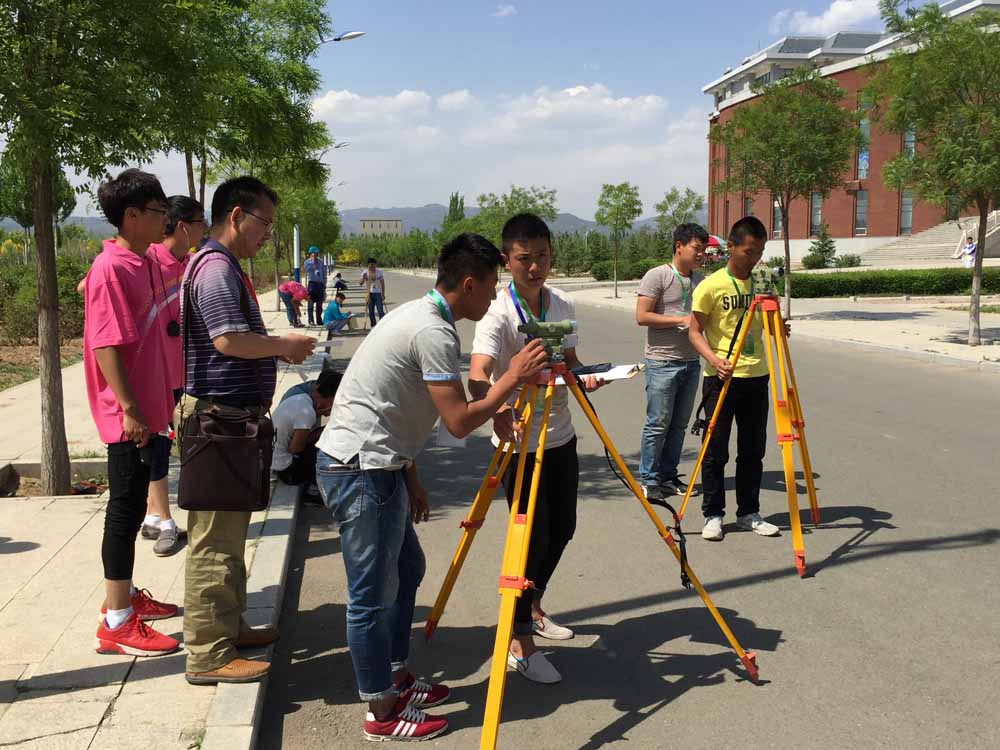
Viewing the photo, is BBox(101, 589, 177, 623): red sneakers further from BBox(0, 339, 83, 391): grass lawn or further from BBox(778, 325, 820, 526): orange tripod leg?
BBox(0, 339, 83, 391): grass lawn

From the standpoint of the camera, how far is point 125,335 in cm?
384

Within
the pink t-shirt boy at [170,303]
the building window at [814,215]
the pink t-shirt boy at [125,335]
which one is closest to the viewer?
the pink t-shirt boy at [125,335]

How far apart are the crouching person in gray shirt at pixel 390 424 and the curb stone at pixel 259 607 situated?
1.45 feet

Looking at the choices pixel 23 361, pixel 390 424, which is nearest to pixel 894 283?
pixel 23 361

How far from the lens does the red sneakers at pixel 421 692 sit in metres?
3.42

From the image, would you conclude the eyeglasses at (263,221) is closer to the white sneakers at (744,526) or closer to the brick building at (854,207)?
the white sneakers at (744,526)

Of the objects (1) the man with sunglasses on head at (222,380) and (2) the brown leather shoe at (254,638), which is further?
(2) the brown leather shoe at (254,638)

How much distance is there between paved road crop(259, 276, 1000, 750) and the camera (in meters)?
3.36

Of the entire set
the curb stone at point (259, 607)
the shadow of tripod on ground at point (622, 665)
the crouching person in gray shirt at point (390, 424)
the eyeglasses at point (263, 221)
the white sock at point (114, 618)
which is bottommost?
the shadow of tripod on ground at point (622, 665)

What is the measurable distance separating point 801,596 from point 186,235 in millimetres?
3891

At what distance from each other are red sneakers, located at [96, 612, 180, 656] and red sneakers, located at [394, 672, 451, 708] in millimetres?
1076

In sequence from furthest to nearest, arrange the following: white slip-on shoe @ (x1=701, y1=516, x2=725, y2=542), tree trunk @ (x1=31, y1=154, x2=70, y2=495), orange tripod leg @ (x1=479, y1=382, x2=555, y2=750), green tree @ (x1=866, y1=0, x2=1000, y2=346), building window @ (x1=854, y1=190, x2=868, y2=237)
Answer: building window @ (x1=854, y1=190, x2=868, y2=237) < green tree @ (x1=866, y1=0, x2=1000, y2=346) < tree trunk @ (x1=31, y1=154, x2=70, y2=495) < white slip-on shoe @ (x1=701, y1=516, x2=725, y2=542) < orange tripod leg @ (x1=479, y1=382, x2=555, y2=750)

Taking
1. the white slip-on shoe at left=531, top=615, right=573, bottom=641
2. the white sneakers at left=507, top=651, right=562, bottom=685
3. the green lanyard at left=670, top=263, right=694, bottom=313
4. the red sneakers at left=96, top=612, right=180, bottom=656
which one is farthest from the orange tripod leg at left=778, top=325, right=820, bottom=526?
the red sneakers at left=96, top=612, right=180, bottom=656

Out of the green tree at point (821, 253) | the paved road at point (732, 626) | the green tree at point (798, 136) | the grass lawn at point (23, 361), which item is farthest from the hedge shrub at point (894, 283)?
the paved road at point (732, 626)
